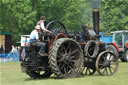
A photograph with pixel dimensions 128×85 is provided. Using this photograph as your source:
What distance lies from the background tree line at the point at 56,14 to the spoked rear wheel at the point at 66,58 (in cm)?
3304

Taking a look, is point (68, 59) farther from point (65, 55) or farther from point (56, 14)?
point (56, 14)

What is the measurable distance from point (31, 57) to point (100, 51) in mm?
3306

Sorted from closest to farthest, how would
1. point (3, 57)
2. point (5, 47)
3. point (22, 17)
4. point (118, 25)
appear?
1. point (3, 57)
2. point (5, 47)
3. point (22, 17)
4. point (118, 25)

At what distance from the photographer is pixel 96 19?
17344mm

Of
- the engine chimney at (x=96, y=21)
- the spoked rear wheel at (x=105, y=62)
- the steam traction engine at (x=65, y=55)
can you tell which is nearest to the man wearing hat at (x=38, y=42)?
the steam traction engine at (x=65, y=55)

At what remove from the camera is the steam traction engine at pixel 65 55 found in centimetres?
1455

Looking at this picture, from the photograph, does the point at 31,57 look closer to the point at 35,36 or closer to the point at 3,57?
the point at 35,36

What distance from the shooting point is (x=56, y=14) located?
54.7 metres

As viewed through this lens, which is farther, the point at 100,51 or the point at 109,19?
the point at 109,19

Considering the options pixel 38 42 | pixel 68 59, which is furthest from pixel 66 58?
pixel 38 42

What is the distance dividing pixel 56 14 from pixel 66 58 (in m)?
40.0

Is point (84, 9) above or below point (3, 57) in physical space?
above

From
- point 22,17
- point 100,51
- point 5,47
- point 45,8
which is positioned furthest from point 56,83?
point 45,8

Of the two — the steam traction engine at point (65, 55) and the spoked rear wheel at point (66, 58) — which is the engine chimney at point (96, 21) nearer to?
the steam traction engine at point (65, 55)
